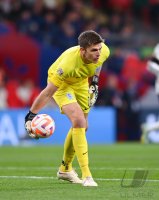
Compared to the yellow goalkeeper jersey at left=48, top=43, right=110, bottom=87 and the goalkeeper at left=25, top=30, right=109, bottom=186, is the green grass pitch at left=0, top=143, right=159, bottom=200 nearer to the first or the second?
the goalkeeper at left=25, top=30, right=109, bottom=186

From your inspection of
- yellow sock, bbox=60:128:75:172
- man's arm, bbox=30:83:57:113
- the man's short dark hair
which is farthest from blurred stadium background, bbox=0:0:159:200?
the man's short dark hair

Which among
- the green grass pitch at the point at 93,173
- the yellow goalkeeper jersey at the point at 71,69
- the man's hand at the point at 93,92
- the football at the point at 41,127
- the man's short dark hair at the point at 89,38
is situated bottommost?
the green grass pitch at the point at 93,173

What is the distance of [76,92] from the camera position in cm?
1042

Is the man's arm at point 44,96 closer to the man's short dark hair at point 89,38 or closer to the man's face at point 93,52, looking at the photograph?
the man's face at point 93,52

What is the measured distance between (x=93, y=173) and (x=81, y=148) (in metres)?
1.84

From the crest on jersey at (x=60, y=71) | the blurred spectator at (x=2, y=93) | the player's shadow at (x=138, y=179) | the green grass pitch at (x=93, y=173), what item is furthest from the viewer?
the blurred spectator at (x=2, y=93)

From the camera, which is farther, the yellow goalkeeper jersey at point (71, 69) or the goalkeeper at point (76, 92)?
the yellow goalkeeper jersey at point (71, 69)

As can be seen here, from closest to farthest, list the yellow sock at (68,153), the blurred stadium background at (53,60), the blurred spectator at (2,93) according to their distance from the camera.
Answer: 1. the yellow sock at (68,153)
2. the blurred stadium background at (53,60)
3. the blurred spectator at (2,93)

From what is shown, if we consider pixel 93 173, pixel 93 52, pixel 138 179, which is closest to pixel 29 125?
pixel 93 52

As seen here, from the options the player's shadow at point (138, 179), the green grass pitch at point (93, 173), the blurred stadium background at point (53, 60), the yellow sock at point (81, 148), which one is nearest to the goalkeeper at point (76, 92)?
the yellow sock at point (81, 148)

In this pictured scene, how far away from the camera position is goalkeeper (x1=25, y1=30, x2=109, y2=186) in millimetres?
9773

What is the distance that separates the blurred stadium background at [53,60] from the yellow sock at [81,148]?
10374 millimetres

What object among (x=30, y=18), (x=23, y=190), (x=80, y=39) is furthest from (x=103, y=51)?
(x=30, y=18)

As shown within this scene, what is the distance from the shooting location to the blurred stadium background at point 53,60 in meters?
20.8
